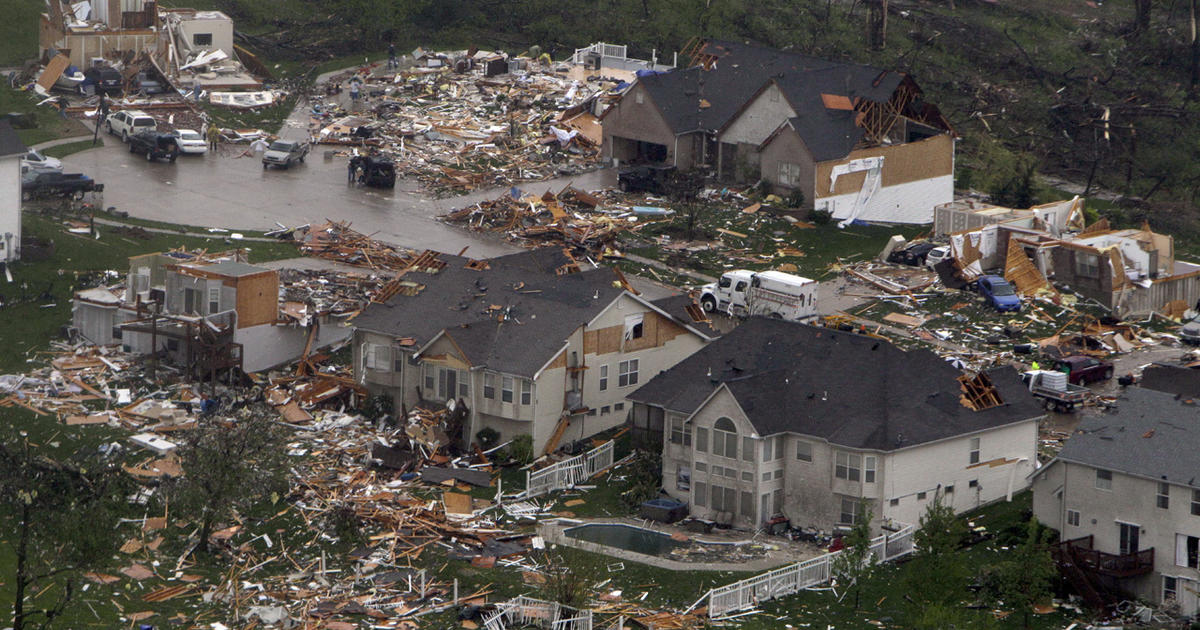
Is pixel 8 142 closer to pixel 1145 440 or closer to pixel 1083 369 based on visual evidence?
pixel 1083 369

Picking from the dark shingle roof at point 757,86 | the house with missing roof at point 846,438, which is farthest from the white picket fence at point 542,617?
the dark shingle roof at point 757,86

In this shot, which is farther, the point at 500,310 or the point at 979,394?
the point at 500,310

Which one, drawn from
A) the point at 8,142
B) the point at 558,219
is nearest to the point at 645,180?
the point at 558,219

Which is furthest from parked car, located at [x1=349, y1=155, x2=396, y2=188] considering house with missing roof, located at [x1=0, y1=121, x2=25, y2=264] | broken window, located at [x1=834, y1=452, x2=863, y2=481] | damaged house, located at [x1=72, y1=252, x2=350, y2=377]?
broken window, located at [x1=834, y1=452, x2=863, y2=481]

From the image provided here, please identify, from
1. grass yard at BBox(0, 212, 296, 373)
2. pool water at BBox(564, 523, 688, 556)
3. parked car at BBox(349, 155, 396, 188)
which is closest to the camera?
pool water at BBox(564, 523, 688, 556)

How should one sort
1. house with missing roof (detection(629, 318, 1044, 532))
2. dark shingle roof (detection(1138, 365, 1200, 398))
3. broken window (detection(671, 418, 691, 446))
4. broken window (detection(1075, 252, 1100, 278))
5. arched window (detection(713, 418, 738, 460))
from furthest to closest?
broken window (detection(1075, 252, 1100, 278)) → dark shingle roof (detection(1138, 365, 1200, 398)) → broken window (detection(671, 418, 691, 446)) → arched window (detection(713, 418, 738, 460)) → house with missing roof (detection(629, 318, 1044, 532))

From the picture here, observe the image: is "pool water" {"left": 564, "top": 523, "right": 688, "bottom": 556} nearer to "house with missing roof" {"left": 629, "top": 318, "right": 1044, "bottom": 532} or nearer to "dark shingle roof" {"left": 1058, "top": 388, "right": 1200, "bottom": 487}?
"house with missing roof" {"left": 629, "top": 318, "right": 1044, "bottom": 532}
